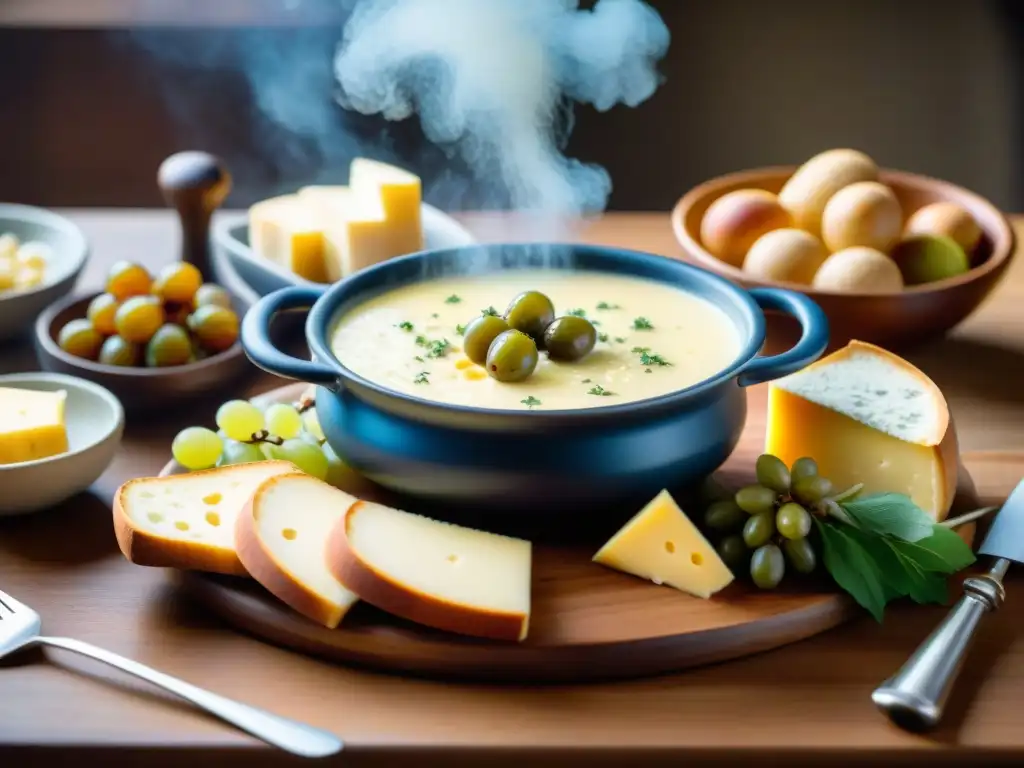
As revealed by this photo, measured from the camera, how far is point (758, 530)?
137cm

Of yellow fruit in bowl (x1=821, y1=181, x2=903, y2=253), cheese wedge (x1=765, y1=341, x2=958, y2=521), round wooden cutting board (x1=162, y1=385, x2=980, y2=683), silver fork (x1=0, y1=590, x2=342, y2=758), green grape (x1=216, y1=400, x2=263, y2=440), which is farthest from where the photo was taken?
yellow fruit in bowl (x1=821, y1=181, x2=903, y2=253)

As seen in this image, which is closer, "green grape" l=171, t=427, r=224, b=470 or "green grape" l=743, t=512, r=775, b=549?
"green grape" l=743, t=512, r=775, b=549

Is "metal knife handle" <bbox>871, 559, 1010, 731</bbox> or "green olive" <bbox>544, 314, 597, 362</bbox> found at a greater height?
"green olive" <bbox>544, 314, 597, 362</bbox>

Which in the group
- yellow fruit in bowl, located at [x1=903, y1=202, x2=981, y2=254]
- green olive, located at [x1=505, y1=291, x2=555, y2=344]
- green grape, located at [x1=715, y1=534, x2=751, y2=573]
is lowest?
green grape, located at [x1=715, y1=534, x2=751, y2=573]

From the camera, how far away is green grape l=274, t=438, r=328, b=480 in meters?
1.56

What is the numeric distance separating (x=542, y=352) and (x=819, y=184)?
813 mm

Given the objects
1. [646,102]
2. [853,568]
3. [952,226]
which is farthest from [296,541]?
[646,102]

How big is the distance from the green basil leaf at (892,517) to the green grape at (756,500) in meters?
0.09

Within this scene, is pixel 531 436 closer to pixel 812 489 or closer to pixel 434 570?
pixel 434 570

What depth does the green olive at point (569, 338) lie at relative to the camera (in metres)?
1.55

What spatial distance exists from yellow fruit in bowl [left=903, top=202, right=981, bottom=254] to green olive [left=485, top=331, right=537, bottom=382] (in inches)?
36.5

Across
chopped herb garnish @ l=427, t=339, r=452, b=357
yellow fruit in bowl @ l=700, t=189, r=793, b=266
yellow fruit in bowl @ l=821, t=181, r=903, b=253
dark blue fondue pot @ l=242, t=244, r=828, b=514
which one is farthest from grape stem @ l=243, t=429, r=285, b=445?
yellow fruit in bowl @ l=821, t=181, r=903, b=253

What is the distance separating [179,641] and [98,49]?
2745 mm

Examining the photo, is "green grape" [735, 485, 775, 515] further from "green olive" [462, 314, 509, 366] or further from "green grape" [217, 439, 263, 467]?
"green grape" [217, 439, 263, 467]
